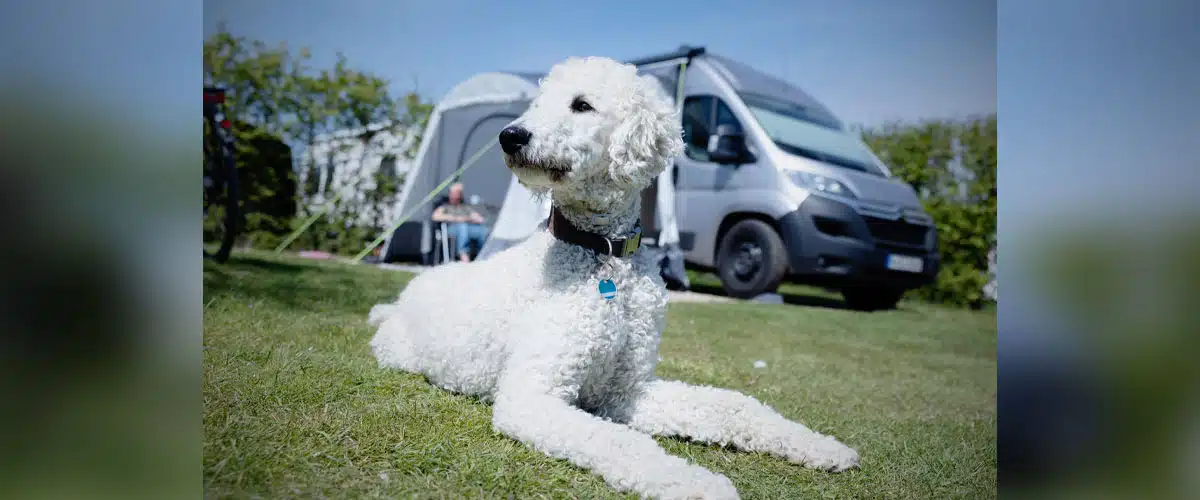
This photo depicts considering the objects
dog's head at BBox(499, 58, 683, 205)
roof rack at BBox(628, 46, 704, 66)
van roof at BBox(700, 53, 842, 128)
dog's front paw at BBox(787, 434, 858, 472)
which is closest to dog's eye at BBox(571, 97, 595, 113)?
dog's head at BBox(499, 58, 683, 205)

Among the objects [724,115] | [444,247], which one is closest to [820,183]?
[724,115]

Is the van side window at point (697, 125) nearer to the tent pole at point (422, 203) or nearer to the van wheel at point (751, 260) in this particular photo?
the van wheel at point (751, 260)

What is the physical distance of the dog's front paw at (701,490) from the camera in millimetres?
1175

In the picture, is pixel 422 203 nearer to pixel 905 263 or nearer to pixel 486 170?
pixel 486 170

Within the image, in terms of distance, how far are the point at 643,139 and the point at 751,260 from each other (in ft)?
11.1

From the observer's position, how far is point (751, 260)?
4711mm

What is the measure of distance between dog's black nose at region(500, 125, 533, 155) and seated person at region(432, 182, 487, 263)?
3.71 m

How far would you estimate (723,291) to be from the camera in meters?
5.14

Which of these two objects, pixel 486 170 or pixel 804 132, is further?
pixel 486 170

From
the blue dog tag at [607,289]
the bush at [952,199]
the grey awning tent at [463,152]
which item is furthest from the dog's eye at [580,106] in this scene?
the bush at [952,199]

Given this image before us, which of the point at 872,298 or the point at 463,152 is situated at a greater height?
the point at 463,152

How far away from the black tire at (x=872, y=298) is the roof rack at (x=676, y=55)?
6.45ft
